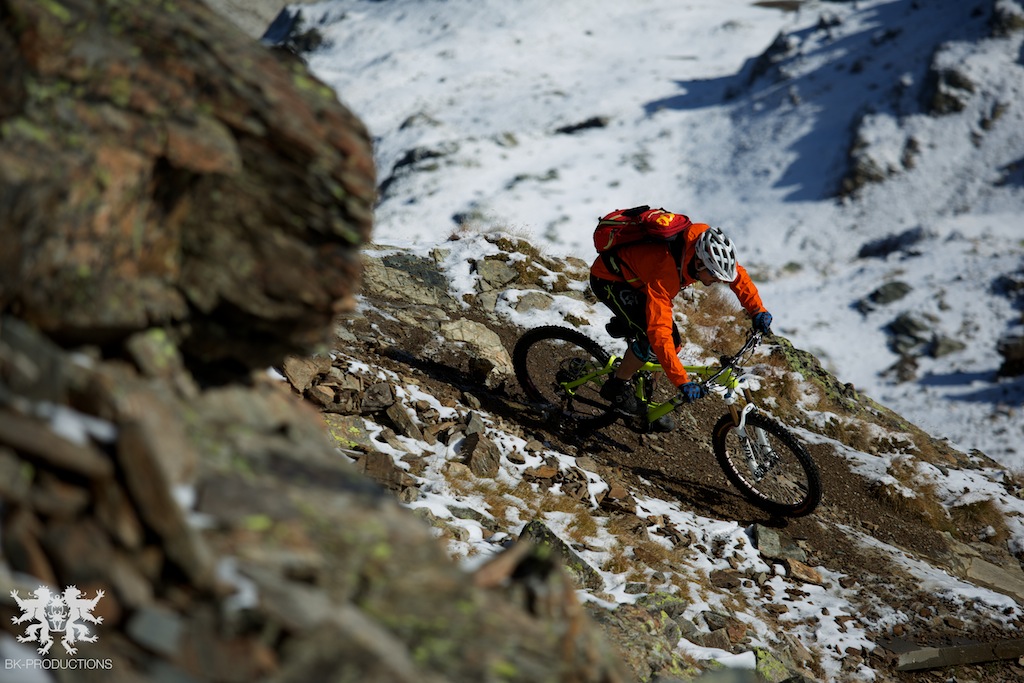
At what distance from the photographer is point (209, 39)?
329 centimetres

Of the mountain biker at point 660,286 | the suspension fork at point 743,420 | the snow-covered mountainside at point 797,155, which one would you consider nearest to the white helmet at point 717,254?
the mountain biker at point 660,286

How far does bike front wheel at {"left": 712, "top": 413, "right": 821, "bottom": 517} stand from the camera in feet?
26.3

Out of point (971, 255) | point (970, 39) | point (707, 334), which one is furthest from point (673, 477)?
point (970, 39)

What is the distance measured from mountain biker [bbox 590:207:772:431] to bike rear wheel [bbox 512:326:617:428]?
0.58m

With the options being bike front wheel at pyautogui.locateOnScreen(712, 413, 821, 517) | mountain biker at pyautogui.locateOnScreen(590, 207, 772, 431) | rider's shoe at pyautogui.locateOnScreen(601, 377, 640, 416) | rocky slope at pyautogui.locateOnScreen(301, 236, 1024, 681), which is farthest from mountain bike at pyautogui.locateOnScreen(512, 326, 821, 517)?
rocky slope at pyautogui.locateOnScreen(301, 236, 1024, 681)

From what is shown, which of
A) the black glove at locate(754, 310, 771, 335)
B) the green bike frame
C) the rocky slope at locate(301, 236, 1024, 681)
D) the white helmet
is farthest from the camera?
the green bike frame

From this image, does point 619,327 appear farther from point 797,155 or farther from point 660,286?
point 797,155

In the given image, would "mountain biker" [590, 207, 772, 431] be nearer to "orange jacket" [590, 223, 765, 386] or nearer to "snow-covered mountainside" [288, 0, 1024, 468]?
"orange jacket" [590, 223, 765, 386]

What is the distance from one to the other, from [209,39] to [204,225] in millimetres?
940

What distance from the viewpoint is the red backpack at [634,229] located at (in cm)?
744

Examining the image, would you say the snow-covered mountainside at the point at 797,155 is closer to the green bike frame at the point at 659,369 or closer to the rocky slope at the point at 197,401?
the green bike frame at the point at 659,369
